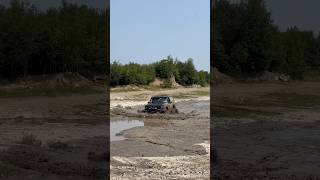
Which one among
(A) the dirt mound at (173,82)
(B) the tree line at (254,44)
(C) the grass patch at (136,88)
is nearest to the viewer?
(B) the tree line at (254,44)

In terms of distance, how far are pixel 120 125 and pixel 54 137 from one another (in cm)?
660

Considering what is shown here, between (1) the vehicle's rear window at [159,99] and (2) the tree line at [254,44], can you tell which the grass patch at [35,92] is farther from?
(2) the tree line at [254,44]

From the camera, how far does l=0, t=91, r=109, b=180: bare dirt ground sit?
37.1ft

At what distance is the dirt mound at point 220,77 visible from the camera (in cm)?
1574

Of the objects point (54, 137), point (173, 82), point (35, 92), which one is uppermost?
point (173, 82)

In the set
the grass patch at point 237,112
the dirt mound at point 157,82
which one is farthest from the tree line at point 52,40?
the dirt mound at point 157,82

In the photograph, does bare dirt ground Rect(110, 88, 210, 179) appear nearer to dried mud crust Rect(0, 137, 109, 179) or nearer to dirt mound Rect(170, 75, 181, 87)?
dried mud crust Rect(0, 137, 109, 179)

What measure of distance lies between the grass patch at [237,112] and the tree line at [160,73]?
23.1 m

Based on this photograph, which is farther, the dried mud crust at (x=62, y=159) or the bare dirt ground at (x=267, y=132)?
the bare dirt ground at (x=267, y=132)

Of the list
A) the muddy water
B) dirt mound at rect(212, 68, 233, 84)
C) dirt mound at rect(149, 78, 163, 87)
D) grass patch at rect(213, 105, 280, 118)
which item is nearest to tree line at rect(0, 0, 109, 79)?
the muddy water

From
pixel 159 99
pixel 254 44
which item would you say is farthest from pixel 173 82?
pixel 254 44

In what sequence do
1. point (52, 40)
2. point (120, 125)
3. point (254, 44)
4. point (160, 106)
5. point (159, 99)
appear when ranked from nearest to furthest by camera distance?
point (254, 44) < point (52, 40) < point (120, 125) < point (160, 106) < point (159, 99)

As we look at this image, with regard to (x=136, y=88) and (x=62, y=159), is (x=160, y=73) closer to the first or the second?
(x=136, y=88)

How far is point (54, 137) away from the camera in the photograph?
18.1 m
